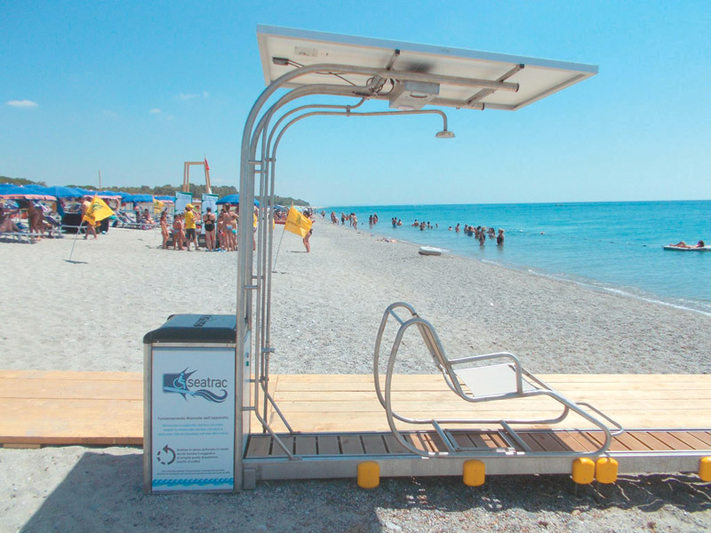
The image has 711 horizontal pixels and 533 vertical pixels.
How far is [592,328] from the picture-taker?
29.7 feet

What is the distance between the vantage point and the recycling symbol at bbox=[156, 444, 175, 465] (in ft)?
8.96

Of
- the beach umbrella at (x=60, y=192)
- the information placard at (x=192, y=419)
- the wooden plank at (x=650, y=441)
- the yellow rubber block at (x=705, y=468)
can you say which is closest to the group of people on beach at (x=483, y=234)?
the beach umbrella at (x=60, y=192)

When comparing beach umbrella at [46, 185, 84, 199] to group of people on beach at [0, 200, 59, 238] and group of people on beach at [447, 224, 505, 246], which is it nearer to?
group of people on beach at [0, 200, 59, 238]

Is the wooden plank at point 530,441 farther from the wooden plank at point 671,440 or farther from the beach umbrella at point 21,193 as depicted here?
the beach umbrella at point 21,193

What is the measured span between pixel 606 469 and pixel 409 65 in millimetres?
2752

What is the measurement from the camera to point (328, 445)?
3045mm

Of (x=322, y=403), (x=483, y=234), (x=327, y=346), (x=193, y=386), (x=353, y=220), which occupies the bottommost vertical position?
(x=327, y=346)

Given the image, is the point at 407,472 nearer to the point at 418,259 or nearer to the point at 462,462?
the point at 462,462

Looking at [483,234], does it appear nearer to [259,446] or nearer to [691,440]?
[691,440]

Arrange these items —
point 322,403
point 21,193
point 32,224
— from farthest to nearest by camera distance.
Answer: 1. point 21,193
2. point 32,224
3. point 322,403

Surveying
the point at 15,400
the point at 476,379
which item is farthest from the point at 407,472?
the point at 15,400

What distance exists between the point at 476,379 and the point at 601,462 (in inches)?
36.1

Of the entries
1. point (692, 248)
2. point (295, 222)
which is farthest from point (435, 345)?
point (692, 248)

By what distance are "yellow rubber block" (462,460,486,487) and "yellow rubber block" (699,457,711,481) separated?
1.37 metres
